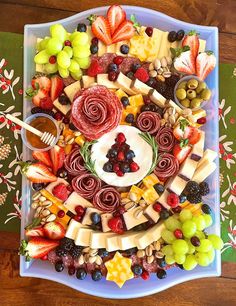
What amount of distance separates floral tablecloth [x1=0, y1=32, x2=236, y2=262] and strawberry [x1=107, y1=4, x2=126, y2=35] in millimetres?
320

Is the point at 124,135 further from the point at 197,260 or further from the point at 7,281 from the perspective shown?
the point at 7,281

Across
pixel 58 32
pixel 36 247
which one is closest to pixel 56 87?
pixel 58 32

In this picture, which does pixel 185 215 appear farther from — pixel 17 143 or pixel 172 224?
pixel 17 143

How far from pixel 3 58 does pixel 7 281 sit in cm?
73

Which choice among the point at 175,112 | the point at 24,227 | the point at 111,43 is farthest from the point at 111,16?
the point at 24,227

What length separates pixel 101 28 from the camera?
1.35 m

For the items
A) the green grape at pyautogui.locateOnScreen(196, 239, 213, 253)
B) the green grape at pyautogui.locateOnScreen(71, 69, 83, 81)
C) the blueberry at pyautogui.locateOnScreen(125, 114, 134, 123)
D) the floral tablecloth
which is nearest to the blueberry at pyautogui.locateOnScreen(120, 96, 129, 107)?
the blueberry at pyautogui.locateOnScreen(125, 114, 134, 123)

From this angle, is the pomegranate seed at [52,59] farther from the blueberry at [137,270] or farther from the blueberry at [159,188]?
the blueberry at [137,270]

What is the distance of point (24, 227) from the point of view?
1349 millimetres

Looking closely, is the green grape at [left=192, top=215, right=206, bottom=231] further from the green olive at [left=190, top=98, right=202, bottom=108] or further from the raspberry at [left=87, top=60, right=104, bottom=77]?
the raspberry at [left=87, top=60, right=104, bottom=77]

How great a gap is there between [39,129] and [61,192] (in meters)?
0.21

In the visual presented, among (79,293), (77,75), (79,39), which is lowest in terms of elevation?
(79,293)

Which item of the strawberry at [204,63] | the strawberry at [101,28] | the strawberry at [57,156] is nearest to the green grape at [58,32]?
the strawberry at [101,28]

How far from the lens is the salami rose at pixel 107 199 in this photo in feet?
4.31
